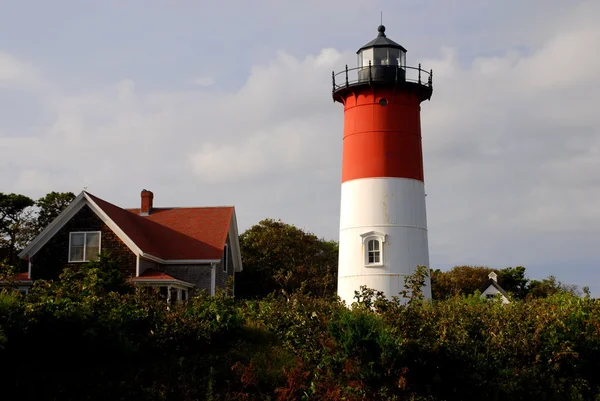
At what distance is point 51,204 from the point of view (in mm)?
40656

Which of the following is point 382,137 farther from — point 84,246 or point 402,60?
point 84,246

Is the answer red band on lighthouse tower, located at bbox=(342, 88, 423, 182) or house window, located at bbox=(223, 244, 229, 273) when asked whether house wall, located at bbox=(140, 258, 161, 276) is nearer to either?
house window, located at bbox=(223, 244, 229, 273)

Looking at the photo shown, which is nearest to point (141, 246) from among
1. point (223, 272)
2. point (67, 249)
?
point (67, 249)

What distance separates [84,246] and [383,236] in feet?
34.5

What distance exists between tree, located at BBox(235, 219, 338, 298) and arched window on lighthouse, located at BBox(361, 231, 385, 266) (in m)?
11.0

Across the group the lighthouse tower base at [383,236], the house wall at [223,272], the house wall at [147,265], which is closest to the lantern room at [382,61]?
the lighthouse tower base at [383,236]

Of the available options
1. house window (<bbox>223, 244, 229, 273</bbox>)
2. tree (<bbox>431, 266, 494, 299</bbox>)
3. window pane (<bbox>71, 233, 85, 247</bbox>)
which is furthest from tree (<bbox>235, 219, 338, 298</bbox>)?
window pane (<bbox>71, 233, 85, 247</bbox>)

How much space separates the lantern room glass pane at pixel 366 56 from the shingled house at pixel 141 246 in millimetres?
8834

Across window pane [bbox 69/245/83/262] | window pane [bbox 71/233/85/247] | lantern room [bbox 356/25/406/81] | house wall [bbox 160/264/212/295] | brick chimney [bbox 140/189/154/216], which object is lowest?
house wall [bbox 160/264/212/295]

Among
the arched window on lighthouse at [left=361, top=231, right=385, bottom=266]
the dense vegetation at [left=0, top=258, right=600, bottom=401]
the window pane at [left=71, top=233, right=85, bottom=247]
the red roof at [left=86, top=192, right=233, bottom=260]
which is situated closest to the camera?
the dense vegetation at [left=0, top=258, right=600, bottom=401]

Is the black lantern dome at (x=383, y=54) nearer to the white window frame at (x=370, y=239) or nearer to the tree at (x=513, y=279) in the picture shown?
the white window frame at (x=370, y=239)

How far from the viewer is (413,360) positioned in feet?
45.6

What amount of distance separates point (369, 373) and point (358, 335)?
0.76 metres

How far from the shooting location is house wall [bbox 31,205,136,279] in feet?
86.2
